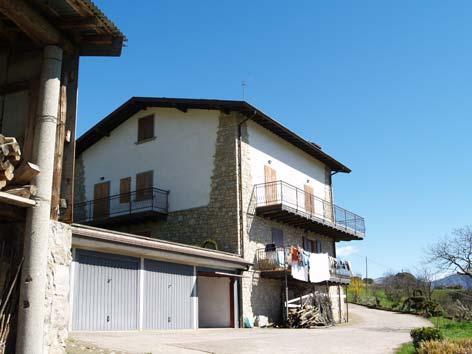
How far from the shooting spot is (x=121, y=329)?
1528 cm

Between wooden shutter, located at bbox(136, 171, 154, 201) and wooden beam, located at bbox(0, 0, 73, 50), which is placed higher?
wooden shutter, located at bbox(136, 171, 154, 201)

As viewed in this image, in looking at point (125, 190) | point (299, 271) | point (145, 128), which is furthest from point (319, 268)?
point (145, 128)

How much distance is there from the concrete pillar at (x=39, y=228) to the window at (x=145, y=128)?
17030mm

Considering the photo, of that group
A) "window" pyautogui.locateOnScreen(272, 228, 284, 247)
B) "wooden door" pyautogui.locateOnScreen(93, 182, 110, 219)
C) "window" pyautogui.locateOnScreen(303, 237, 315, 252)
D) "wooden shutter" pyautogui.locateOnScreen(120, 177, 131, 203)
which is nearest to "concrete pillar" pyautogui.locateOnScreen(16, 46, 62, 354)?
"window" pyautogui.locateOnScreen(272, 228, 284, 247)

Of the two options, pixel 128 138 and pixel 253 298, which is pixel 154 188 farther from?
pixel 253 298

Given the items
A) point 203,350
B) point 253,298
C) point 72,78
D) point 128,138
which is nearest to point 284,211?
point 253,298

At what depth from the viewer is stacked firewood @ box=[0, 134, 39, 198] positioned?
19.8ft

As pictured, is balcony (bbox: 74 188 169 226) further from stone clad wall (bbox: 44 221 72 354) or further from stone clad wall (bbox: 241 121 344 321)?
stone clad wall (bbox: 44 221 72 354)

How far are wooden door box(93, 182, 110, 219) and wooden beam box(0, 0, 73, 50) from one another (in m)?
17.5

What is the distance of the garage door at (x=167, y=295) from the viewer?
1644 cm

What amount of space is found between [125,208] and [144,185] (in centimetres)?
131

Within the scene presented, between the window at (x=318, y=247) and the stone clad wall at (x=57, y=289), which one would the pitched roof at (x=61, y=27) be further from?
the window at (x=318, y=247)

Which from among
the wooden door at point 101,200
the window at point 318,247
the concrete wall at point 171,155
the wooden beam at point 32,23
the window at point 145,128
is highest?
the window at point 145,128

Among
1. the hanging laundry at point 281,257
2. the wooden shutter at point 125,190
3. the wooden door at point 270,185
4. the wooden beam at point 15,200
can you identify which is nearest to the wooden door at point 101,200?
the wooden shutter at point 125,190
